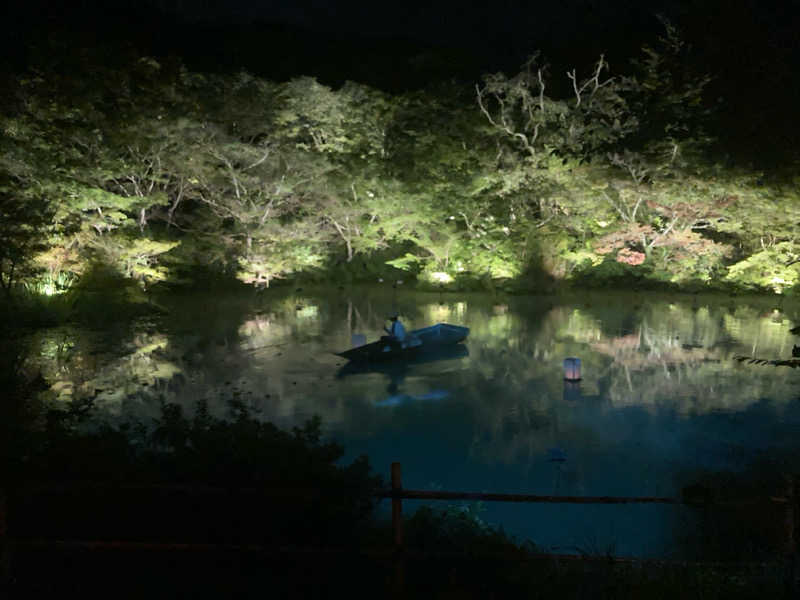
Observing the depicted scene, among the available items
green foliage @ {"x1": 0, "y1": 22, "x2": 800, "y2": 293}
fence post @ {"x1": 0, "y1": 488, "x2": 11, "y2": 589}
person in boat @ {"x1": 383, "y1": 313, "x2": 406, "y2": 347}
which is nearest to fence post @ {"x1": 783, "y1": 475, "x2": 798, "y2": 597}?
fence post @ {"x1": 0, "y1": 488, "x2": 11, "y2": 589}

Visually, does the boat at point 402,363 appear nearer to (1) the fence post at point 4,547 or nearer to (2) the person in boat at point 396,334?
(2) the person in boat at point 396,334

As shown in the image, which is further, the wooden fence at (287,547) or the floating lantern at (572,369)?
the floating lantern at (572,369)

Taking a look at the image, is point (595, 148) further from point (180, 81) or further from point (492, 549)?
point (180, 81)

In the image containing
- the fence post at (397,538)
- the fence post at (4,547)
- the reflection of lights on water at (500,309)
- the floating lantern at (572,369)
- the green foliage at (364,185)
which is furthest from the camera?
the reflection of lights on water at (500,309)

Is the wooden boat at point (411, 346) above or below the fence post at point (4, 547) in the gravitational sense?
above

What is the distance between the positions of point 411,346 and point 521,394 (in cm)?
236

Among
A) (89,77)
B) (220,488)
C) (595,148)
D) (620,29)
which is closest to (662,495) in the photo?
(595,148)

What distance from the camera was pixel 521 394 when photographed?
331 inches

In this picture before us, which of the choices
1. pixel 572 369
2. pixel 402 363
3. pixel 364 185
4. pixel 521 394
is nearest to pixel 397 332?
pixel 402 363

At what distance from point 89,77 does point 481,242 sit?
1328 centimetres

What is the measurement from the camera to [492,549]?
3537 millimetres

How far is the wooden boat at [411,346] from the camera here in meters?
9.81

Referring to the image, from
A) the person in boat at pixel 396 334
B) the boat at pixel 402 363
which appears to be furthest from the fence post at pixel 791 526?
the person in boat at pixel 396 334

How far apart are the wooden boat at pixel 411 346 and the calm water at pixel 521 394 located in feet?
1.21
